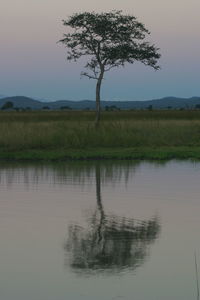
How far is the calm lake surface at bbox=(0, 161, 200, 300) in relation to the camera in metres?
6.66

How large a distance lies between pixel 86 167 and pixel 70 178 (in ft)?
8.01

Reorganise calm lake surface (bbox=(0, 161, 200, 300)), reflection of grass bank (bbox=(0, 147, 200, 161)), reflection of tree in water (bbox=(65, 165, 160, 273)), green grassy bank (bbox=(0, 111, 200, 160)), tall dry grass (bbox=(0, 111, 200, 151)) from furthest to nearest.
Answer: tall dry grass (bbox=(0, 111, 200, 151)), green grassy bank (bbox=(0, 111, 200, 160)), reflection of grass bank (bbox=(0, 147, 200, 161)), reflection of tree in water (bbox=(65, 165, 160, 273)), calm lake surface (bbox=(0, 161, 200, 300))

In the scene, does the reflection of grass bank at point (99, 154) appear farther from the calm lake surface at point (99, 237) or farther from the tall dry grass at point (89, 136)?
the calm lake surface at point (99, 237)

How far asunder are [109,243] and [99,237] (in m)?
0.39

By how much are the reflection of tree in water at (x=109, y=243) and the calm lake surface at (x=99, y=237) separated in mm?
12

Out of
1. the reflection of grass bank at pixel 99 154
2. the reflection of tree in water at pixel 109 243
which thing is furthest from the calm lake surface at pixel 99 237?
the reflection of grass bank at pixel 99 154

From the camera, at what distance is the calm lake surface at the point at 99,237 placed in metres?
6.66

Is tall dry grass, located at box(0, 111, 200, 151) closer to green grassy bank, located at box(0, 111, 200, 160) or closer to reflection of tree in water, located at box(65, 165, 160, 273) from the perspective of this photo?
green grassy bank, located at box(0, 111, 200, 160)

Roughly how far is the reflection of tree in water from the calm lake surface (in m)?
0.01

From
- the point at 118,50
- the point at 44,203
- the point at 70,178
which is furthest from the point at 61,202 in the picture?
the point at 118,50

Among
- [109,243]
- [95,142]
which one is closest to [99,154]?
[95,142]

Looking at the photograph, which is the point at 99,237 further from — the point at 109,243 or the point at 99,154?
the point at 99,154

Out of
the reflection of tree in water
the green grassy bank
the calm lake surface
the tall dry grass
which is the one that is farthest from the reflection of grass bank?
the reflection of tree in water

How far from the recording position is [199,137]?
2502cm
